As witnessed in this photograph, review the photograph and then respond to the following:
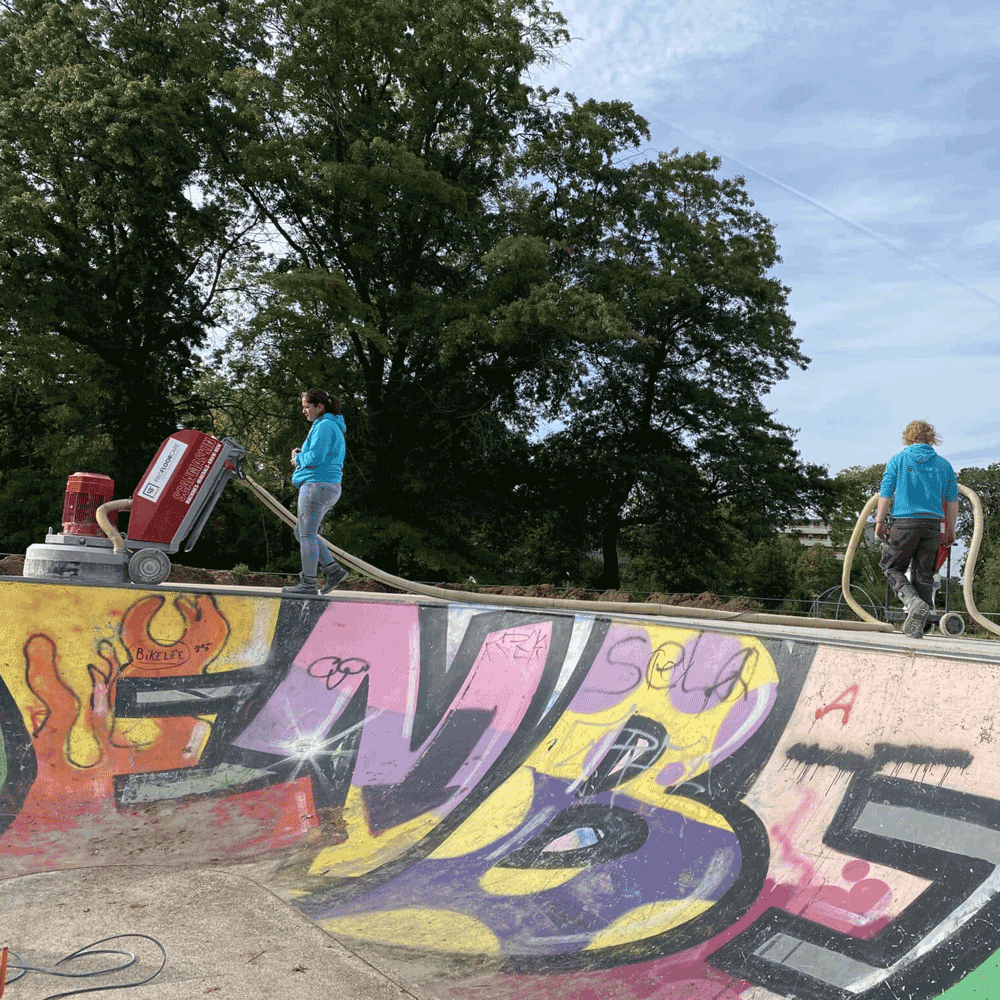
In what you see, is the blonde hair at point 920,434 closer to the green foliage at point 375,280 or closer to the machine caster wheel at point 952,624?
the machine caster wheel at point 952,624

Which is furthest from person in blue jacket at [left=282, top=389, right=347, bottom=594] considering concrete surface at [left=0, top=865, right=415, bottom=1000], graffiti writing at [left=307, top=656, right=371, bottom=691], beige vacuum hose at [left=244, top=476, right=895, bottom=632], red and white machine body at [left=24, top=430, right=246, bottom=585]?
concrete surface at [left=0, top=865, right=415, bottom=1000]

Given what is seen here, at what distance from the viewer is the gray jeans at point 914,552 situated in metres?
5.37

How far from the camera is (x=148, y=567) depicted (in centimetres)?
670

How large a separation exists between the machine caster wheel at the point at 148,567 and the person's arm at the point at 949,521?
5656 mm

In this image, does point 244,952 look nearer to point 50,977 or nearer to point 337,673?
point 50,977

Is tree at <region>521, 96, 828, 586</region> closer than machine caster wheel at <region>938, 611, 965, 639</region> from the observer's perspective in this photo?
No

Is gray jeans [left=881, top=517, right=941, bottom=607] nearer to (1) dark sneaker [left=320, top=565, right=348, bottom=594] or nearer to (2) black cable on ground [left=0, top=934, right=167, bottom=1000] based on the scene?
(1) dark sneaker [left=320, top=565, right=348, bottom=594]

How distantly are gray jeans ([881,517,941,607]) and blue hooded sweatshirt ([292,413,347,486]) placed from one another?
156 inches

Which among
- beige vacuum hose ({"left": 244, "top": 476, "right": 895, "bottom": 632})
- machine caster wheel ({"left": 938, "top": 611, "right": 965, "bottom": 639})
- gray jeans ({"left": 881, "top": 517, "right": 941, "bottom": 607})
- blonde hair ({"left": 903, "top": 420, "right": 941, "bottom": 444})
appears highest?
blonde hair ({"left": 903, "top": 420, "right": 941, "bottom": 444})

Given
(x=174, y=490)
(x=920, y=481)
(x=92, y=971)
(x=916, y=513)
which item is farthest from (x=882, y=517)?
(x=174, y=490)

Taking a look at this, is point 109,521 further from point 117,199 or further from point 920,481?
point 117,199

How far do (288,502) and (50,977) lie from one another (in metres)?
18.4

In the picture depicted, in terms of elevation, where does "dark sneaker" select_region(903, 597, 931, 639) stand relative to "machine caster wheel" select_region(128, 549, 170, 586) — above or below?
above

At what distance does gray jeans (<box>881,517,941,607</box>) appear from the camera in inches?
211
